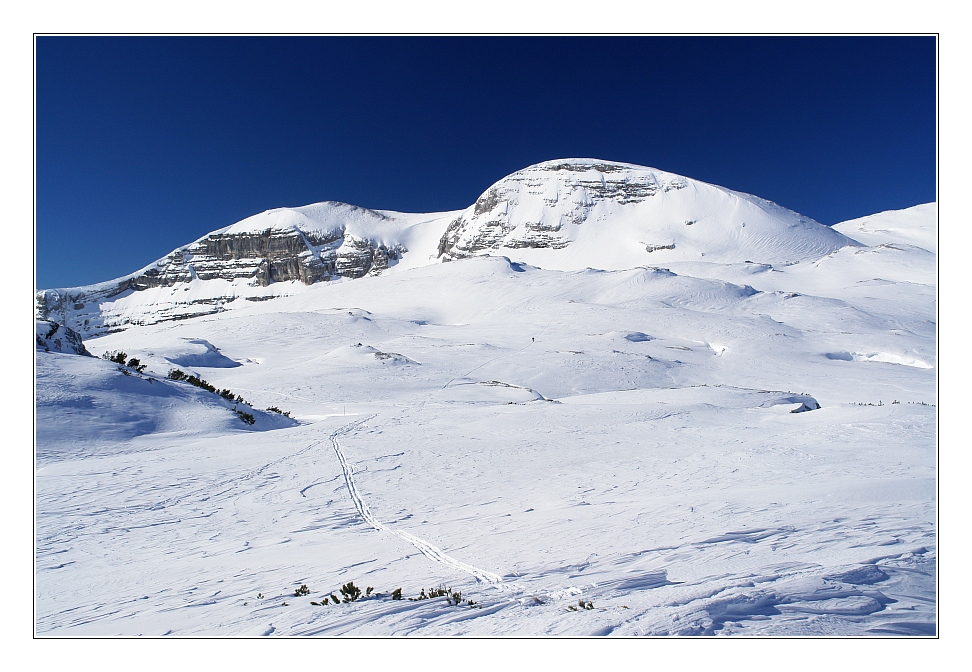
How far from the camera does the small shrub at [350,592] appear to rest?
405 cm

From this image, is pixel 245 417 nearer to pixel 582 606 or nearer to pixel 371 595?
pixel 371 595

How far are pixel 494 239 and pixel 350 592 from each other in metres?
129

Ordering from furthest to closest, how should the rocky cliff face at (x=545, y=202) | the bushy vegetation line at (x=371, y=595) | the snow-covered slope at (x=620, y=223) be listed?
1. the rocky cliff face at (x=545, y=202)
2. the snow-covered slope at (x=620, y=223)
3. the bushy vegetation line at (x=371, y=595)

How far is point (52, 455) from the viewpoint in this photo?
9.19 meters

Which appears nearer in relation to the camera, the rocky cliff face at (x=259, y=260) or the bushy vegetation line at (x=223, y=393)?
the bushy vegetation line at (x=223, y=393)

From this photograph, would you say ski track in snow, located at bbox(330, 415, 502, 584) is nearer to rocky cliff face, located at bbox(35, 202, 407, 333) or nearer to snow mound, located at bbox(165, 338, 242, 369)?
snow mound, located at bbox(165, 338, 242, 369)

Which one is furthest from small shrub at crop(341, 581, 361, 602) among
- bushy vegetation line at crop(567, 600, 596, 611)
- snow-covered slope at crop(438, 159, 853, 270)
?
snow-covered slope at crop(438, 159, 853, 270)

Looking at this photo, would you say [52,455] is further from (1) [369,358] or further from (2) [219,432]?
(1) [369,358]

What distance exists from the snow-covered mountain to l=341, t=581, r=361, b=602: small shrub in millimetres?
100046

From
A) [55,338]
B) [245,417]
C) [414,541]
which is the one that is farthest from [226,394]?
[414,541]

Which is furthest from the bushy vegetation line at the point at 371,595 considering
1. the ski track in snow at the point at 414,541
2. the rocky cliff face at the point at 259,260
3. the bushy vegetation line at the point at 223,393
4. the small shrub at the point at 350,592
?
the rocky cliff face at the point at 259,260

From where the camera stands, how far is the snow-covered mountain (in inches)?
4173

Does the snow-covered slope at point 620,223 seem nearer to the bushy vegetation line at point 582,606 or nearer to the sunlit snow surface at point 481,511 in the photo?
the sunlit snow surface at point 481,511

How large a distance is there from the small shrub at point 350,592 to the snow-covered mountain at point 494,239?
10005 centimetres
